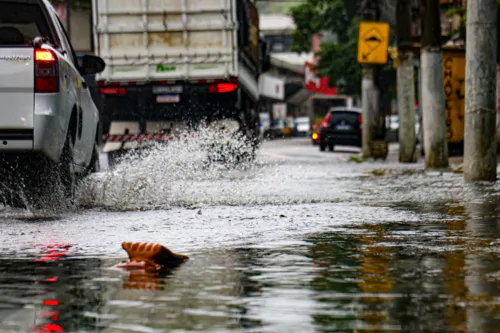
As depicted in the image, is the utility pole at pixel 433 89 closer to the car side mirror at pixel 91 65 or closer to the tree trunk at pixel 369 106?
the car side mirror at pixel 91 65

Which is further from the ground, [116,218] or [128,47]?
[128,47]

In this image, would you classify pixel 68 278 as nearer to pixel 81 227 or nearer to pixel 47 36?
pixel 81 227

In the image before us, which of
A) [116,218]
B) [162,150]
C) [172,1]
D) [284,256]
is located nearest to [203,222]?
[116,218]

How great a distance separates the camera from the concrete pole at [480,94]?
18.1 meters

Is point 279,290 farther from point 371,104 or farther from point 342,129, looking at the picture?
point 342,129

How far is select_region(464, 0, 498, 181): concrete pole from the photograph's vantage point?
18062 mm

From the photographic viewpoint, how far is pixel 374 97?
34.5m

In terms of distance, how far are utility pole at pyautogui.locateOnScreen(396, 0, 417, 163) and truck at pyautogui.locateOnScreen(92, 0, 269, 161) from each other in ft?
14.9

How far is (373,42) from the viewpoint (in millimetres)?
33281

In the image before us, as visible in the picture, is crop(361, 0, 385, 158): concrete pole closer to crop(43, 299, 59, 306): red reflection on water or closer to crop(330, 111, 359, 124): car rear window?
crop(330, 111, 359, 124): car rear window

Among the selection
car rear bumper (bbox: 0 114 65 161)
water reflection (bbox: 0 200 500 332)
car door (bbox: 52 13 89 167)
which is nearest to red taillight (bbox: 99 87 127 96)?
car door (bbox: 52 13 89 167)

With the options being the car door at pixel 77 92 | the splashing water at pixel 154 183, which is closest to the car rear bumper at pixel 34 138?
the car door at pixel 77 92

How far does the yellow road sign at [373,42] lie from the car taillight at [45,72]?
21736 mm

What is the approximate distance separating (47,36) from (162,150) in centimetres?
514
